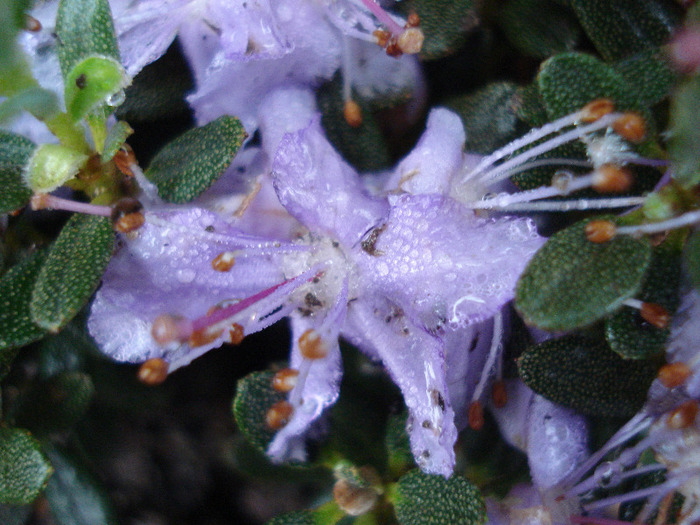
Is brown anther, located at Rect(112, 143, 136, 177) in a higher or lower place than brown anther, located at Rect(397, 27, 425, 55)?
lower

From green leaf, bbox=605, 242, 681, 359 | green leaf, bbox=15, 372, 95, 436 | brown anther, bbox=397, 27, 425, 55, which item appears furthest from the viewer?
green leaf, bbox=15, 372, 95, 436

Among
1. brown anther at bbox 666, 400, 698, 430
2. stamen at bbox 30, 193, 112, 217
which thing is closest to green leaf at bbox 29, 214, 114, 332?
stamen at bbox 30, 193, 112, 217

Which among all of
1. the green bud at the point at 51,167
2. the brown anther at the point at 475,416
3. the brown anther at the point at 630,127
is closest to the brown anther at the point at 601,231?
the brown anther at the point at 630,127

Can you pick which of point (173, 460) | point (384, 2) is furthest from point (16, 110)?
point (173, 460)

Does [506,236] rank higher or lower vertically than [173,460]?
higher

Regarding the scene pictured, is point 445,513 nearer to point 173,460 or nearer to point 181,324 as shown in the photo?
point 181,324

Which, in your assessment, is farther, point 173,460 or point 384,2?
point 173,460

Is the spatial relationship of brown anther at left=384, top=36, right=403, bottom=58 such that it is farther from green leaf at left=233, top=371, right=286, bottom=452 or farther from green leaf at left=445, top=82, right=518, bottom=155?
green leaf at left=233, top=371, right=286, bottom=452
